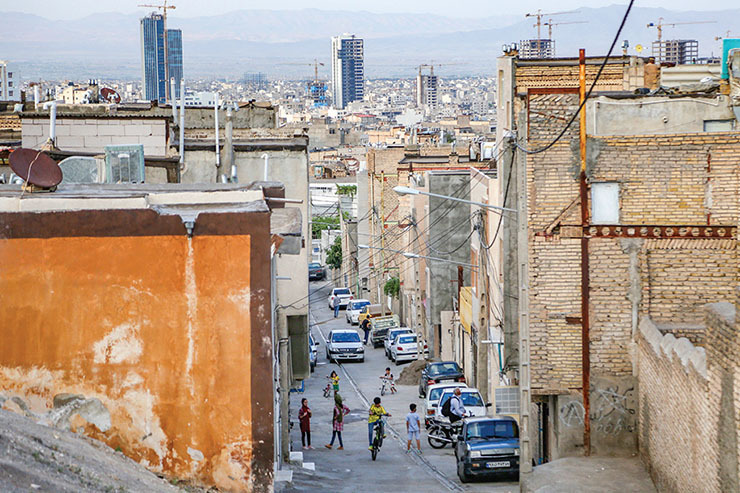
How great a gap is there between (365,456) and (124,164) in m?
9.62

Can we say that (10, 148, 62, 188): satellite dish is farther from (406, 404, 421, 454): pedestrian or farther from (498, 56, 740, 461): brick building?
(406, 404, 421, 454): pedestrian

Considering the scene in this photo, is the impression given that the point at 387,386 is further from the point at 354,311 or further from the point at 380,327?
the point at 354,311

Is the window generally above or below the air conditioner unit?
below

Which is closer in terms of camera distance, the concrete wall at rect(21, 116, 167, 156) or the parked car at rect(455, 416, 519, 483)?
Answer: the parked car at rect(455, 416, 519, 483)

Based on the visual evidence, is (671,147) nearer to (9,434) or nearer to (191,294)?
(191,294)

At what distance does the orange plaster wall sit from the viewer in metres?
15.1

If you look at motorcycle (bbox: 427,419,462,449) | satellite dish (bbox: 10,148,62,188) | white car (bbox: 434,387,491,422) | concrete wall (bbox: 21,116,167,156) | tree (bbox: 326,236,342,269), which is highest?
concrete wall (bbox: 21,116,167,156)

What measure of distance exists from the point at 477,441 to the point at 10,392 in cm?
1210

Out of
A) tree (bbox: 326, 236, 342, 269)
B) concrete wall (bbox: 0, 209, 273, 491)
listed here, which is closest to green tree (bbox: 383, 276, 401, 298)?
tree (bbox: 326, 236, 342, 269)

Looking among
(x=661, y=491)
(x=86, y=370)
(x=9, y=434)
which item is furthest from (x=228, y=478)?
(x=661, y=491)

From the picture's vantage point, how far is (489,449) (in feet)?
80.9

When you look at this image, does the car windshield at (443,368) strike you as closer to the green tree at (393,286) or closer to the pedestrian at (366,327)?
the pedestrian at (366,327)

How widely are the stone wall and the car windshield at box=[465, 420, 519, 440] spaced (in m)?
4.33

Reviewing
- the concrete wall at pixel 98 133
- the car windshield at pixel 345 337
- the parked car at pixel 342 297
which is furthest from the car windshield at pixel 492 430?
the parked car at pixel 342 297
